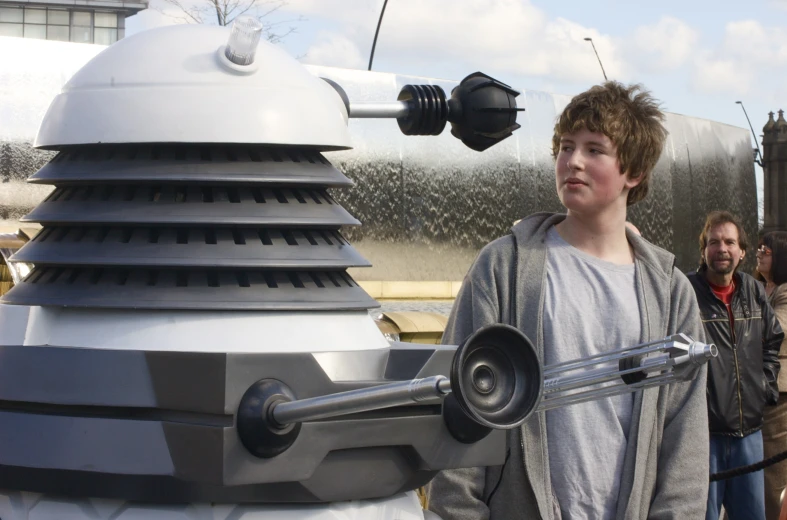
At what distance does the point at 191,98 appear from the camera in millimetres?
1699

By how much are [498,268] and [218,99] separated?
136 cm

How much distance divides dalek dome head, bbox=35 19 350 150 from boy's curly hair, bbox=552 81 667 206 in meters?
1.23

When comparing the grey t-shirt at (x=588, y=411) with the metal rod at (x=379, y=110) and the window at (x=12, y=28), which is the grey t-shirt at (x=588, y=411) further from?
the window at (x=12, y=28)

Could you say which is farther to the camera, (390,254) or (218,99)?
(390,254)

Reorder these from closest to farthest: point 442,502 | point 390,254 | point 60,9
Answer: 1. point 442,502
2. point 390,254
3. point 60,9

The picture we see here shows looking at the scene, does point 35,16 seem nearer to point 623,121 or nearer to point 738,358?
point 738,358

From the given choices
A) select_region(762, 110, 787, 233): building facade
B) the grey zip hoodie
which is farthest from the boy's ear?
select_region(762, 110, 787, 233): building facade

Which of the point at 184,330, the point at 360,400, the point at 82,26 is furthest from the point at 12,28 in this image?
the point at 360,400

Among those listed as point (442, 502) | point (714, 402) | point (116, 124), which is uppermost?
point (116, 124)

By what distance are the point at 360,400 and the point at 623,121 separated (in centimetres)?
168

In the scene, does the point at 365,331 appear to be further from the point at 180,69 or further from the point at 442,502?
the point at 442,502

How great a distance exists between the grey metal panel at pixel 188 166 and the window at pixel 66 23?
1711 inches

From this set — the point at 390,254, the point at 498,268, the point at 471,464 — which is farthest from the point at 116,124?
the point at 390,254

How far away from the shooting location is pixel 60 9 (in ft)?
142
